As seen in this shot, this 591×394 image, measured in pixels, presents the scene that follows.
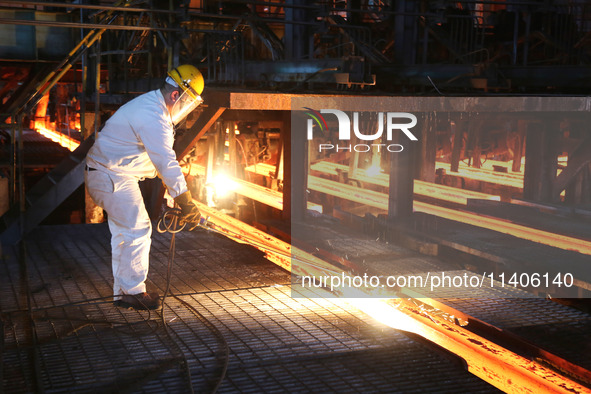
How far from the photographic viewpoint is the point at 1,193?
7.37 meters

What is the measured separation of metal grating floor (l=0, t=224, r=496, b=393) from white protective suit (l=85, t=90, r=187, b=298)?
0.41 m

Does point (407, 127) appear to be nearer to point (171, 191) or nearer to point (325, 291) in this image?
point (325, 291)

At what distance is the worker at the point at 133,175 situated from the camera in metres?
4.86

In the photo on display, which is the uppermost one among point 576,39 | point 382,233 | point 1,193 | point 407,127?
point 576,39

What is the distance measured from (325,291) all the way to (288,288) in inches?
13.0

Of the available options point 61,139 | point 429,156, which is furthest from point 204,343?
point 61,139

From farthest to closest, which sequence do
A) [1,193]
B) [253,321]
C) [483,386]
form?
[1,193]
[253,321]
[483,386]

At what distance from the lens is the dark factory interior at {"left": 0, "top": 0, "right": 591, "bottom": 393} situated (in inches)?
166

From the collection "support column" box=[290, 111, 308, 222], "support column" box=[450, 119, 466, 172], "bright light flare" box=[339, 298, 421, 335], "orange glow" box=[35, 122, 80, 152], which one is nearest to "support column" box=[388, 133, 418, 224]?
"support column" box=[290, 111, 308, 222]

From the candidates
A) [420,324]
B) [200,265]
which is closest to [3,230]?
[200,265]

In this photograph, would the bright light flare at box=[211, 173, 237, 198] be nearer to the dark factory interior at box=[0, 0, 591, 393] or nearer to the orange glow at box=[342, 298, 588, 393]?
the dark factory interior at box=[0, 0, 591, 393]

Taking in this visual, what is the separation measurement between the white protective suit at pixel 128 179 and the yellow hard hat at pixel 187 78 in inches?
7.4

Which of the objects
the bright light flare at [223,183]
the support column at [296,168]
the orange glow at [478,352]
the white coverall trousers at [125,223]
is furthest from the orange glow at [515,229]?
the white coverall trousers at [125,223]

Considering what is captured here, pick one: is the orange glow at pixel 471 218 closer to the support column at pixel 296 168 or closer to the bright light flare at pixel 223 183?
the bright light flare at pixel 223 183
